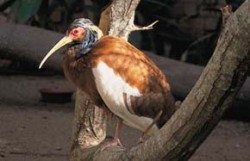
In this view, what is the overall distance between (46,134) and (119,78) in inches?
106

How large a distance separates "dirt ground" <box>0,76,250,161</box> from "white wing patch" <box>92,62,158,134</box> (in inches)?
76.2

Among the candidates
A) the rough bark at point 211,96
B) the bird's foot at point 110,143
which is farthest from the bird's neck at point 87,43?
the rough bark at point 211,96

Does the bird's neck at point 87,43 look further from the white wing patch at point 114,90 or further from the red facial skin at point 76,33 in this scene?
the white wing patch at point 114,90

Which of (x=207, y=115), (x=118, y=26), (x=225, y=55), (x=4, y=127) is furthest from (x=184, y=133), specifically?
(x=4, y=127)

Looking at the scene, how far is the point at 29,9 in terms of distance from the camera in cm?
873

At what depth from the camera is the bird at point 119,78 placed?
3.86 meters

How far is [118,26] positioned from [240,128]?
114 inches

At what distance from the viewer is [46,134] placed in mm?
6469

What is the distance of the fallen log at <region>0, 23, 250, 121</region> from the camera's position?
7086mm

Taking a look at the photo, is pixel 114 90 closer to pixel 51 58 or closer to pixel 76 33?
pixel 76 33

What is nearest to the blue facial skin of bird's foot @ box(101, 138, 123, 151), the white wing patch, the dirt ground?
the white wing patch

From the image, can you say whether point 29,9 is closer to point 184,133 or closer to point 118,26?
point 118,26

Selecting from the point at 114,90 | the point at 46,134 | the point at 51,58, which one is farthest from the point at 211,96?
the point at 51,58

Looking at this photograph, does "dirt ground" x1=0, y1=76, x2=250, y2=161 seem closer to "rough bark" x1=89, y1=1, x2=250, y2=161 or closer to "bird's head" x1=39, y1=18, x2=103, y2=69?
"bird's head" x1=39, y1=18, x2=103, y2=69
